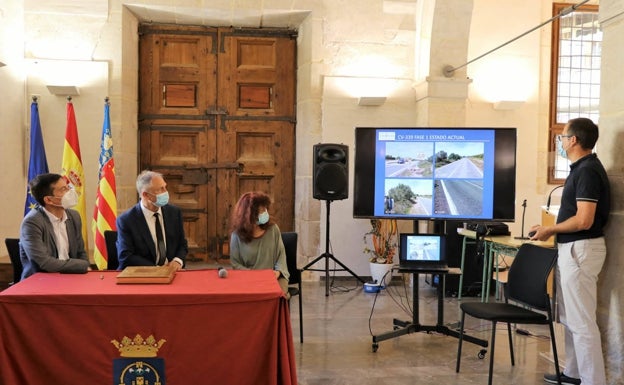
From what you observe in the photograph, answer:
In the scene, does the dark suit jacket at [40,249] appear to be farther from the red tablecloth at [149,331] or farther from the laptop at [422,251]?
the laptop at [422,251]

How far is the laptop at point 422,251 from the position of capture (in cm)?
432

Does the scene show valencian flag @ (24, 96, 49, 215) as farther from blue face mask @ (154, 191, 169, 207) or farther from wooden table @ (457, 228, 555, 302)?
wooden table @ (457, 228, 555, 302)

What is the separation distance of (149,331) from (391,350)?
2086 mm

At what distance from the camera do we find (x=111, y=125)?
6.45 metres

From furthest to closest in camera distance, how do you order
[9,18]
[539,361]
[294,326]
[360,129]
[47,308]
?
[9,18] < [294,326] < [360,129] < [539,361] < [47,308]

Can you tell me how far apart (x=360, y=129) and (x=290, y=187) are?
278 centimetres

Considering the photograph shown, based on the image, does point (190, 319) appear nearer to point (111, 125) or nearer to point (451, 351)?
point (451, 351)

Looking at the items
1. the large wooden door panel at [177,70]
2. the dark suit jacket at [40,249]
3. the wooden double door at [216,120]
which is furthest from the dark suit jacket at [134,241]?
the large wooden door panel at [177,70]

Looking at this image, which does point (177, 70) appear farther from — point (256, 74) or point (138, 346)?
point (138, 346)

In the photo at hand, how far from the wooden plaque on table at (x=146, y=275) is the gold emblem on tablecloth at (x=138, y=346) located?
11.8 inches

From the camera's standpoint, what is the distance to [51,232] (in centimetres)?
357

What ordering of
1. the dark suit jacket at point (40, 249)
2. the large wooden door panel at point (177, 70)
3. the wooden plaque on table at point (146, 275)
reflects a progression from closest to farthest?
the wooden plaque on table at point (146, 275)
the dark suit jacket at point (40, 249)
the large wooden door panel at point (177, 70)

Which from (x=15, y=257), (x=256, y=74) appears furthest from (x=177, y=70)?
(x=15, y=257)

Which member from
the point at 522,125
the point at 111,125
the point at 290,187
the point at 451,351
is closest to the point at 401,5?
the point at 522,125
